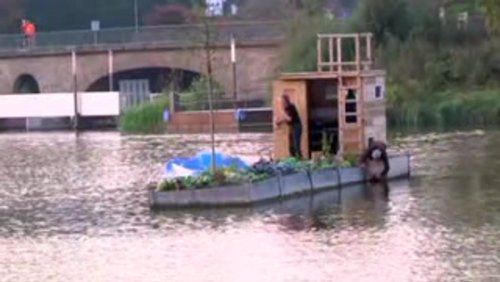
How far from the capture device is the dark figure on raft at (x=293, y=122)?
38375 mm

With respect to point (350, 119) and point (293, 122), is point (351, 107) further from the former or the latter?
point (293, 122)

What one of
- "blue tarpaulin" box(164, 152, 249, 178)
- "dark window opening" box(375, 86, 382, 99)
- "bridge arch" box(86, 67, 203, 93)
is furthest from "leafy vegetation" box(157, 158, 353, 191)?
"bridge arch" box(86, 67, 203, 93)

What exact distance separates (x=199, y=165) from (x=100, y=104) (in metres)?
53.4

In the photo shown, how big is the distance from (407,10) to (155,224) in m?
47.7

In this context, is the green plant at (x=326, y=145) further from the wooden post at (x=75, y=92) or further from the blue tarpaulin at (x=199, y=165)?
the wooden post at (x=75, y=92)

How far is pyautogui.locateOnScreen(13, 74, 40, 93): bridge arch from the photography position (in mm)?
101188

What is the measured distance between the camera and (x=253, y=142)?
60.3 metres

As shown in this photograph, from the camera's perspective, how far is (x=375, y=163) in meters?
38.3

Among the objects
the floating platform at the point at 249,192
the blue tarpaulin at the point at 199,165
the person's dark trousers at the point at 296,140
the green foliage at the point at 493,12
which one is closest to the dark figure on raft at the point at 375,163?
the person's dark trousers at the point at 296,140

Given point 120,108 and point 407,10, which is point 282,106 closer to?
point 407,10

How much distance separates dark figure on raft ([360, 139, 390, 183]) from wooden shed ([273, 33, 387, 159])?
32 cm

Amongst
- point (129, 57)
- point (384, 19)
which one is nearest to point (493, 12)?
point (384, 19)

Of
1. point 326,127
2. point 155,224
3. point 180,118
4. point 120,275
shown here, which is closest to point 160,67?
point 180,118

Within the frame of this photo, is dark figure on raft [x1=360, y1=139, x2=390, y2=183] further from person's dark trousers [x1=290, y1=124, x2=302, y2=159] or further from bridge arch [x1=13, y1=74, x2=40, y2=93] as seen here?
bridge arch [x1=13, y1=74, x2=40, y2=93]
